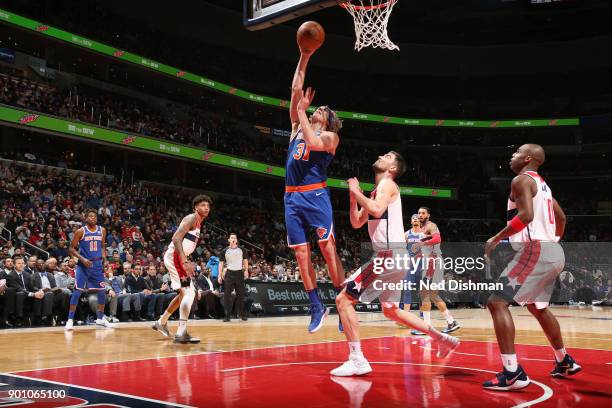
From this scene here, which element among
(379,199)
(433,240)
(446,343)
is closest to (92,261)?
(433,240)

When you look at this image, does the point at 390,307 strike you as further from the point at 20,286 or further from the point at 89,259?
the point at 20,286

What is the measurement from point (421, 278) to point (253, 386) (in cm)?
682

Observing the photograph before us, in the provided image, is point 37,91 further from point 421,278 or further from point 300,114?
point 300,114

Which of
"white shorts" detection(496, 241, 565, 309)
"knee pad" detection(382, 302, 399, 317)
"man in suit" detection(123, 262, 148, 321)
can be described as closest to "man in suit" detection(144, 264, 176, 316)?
"man in suit" detection(123, 262, 148, 321)

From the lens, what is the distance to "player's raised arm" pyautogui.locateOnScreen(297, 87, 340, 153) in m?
5.67

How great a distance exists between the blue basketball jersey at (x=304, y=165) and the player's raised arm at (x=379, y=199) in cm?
73

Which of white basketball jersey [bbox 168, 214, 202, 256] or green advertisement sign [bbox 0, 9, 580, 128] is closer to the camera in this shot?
white basketball jersey [bbox 168, 214, 202, 256]

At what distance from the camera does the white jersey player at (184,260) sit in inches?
336

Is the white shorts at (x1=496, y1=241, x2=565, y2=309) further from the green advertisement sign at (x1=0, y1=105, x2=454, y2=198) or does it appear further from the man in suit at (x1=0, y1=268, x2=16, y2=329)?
the green advertisement sign at (x1=0, y1=105, x2=454, y2=198)

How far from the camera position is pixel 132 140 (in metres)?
24.5

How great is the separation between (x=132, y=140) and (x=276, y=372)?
2044cm

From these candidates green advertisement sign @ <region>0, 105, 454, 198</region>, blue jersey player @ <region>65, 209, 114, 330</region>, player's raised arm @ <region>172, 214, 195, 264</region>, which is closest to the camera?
player's raised arm @ <region>172, 214, 195, 264</region>

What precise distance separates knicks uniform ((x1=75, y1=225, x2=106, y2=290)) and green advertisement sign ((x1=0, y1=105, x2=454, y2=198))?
37.4 ft

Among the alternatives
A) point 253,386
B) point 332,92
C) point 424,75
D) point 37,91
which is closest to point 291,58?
point 332,92
